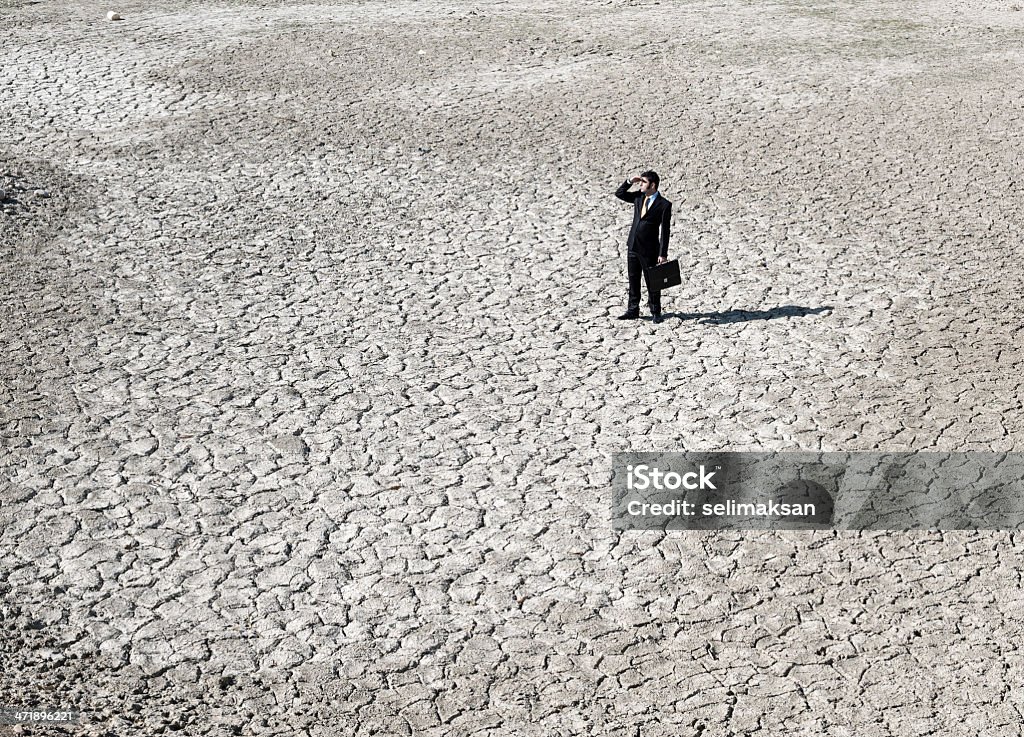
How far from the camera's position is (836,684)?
7.27 metres

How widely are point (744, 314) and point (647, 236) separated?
1314 mm

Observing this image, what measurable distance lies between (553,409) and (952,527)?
11.3 feet

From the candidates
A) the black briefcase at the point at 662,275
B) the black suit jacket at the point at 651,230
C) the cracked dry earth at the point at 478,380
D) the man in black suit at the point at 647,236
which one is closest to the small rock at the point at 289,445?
the cracked dry earth at the point at 478,380

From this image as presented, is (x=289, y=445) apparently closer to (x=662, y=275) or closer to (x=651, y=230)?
(x=662, y=275)

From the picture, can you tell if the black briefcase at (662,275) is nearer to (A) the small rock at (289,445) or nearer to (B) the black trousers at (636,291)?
(B) the black trousers at (636,291)

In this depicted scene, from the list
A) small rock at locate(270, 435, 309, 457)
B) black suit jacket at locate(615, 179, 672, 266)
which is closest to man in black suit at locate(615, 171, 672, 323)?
black suit jacket at locate(615, 179, 672, 266)

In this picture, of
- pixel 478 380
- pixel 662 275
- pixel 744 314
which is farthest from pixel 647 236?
pixel 478 380

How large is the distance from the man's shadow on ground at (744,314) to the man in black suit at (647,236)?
345mm

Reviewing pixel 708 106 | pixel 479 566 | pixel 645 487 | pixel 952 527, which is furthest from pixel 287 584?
pixel 708 106

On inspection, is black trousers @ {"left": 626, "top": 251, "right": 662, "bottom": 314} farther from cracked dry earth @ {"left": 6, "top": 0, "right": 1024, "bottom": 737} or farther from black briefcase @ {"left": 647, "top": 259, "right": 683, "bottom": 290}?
cracked dry earth @ {"left": 6, "top": 0, "right": 1024, "bottom": 737}

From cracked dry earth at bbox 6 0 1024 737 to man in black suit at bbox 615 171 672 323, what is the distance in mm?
371

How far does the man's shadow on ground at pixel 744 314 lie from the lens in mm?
11867

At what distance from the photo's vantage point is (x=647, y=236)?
1169 cm

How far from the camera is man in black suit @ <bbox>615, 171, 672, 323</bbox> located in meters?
11.6
